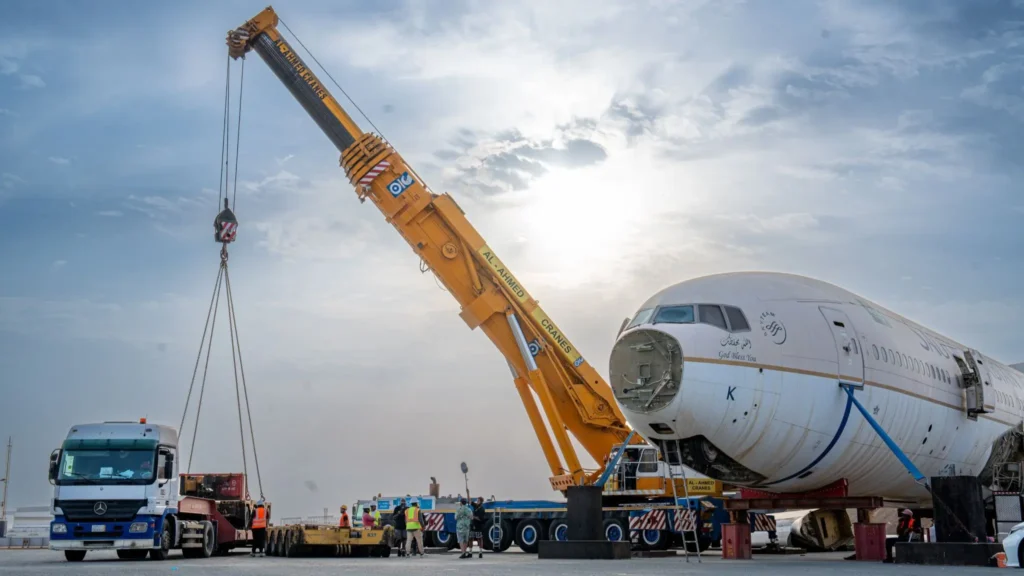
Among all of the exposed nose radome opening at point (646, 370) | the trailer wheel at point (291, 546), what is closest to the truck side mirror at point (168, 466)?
the trailer wheel at point (291, 546)

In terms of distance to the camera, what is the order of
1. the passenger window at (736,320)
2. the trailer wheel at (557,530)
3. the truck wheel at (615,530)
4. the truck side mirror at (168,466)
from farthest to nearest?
the trailer wheel at (557,530), the truck wheel at (615,530), the truck side mirror at (168,466), the passenger window at (736,320)

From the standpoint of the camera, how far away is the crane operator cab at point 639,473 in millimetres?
25531

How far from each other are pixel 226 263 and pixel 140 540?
26.0 feet

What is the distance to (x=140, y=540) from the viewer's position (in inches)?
827

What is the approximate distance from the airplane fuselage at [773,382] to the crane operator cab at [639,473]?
6.89 meters

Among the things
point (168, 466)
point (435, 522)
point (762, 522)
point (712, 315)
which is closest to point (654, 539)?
point (762, 522)

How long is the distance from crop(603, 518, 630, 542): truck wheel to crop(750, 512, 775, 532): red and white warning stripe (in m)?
3.34

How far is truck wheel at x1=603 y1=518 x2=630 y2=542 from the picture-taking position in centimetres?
2469

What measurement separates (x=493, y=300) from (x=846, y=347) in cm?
1133

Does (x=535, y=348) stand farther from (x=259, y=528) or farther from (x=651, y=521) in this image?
(x=259, y=528)

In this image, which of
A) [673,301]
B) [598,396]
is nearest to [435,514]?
[598,396]

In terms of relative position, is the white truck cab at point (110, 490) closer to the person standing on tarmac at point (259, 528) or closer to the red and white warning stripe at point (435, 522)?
the person standing on tarmac at point (259, 528)

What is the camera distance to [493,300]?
27.0 m

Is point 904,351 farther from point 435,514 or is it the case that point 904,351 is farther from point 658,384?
point 435,514
